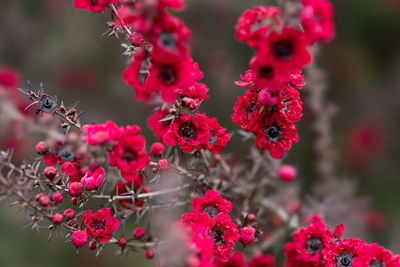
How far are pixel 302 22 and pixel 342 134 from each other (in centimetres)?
117

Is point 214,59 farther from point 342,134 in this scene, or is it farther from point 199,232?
point 199,232

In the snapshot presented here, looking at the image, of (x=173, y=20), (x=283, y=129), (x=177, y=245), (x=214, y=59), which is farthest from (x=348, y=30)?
(x=177, y=245)

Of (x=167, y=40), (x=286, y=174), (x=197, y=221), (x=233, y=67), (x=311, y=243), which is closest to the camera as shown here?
(x=167, y=40)

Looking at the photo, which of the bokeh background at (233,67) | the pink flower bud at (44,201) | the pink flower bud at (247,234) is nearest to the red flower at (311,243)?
the pink flower bud at (247,234)

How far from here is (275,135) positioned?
0.62 metres

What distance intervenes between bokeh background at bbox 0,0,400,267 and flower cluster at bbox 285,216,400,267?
697 millimetres

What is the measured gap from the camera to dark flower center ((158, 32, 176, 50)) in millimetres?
458

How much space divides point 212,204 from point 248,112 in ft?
0.54

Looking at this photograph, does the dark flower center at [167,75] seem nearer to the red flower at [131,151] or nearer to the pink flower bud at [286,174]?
the red flower at [131,151]

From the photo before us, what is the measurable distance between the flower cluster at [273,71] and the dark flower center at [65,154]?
26cm

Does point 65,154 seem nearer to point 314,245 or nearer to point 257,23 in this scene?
point 257,23

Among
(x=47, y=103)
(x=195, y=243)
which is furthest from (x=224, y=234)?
(x=47, y=103)

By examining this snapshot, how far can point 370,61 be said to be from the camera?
1513mm

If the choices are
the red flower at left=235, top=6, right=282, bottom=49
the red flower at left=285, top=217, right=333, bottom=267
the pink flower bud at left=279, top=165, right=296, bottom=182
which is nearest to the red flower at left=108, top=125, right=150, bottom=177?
the red flower at left=235, top=6, right=282, bottom=49
